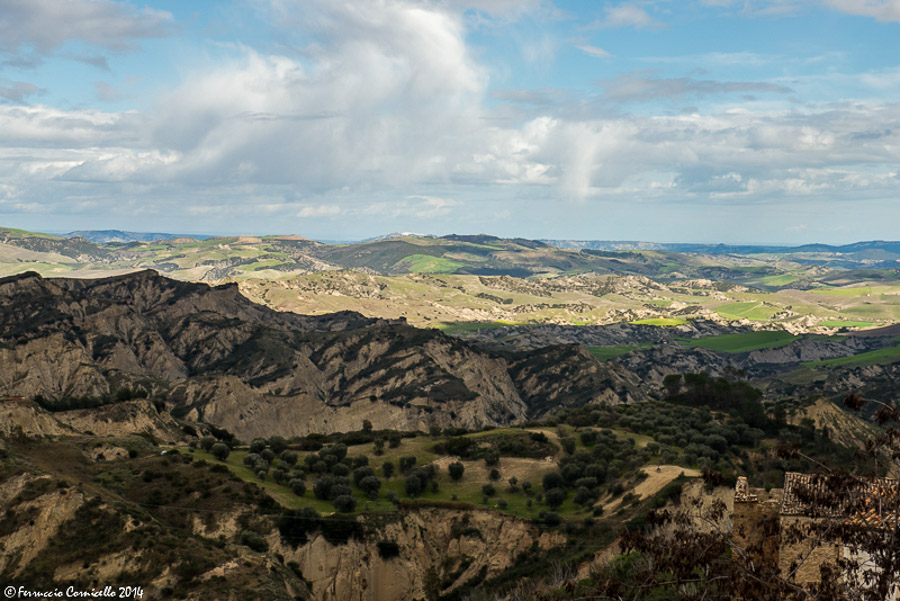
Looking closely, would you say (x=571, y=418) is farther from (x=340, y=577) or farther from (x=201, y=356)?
(x=201, y=356)

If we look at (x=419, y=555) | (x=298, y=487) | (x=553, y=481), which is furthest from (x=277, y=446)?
A: (x=553, y=481)

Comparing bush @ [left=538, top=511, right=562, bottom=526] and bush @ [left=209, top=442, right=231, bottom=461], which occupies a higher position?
bush @ [left=209, top=442, right=231, bottom=461]

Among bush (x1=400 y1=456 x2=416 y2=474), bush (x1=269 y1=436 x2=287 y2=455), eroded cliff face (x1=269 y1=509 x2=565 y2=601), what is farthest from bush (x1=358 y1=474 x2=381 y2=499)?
bush (x1=269 y1=436 x2=287 y2=455)

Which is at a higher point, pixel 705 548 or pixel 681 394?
pixel 705 548

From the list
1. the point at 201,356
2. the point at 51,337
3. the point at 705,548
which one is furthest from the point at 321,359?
the point at 705,548

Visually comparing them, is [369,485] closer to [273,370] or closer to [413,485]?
[413,485]

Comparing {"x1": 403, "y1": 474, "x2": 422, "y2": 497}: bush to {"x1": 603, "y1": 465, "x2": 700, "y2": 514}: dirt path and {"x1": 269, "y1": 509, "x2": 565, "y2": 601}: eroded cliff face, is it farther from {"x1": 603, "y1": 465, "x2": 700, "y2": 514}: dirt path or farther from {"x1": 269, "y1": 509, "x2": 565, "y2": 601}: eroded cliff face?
{"x1": 603, "y1": 465, "x2": 700, "y2": 514}: dirt path

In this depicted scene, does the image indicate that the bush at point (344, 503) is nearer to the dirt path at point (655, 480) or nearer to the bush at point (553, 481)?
the bush at point (553, 481)
